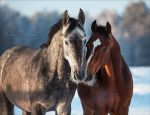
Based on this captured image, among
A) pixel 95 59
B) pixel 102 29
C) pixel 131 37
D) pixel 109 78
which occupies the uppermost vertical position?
pixel 131 37

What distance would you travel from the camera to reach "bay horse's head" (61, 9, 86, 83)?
2.97 m

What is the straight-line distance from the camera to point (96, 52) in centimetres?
324

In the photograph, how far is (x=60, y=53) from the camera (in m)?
3.36

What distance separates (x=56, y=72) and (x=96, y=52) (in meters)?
0.69

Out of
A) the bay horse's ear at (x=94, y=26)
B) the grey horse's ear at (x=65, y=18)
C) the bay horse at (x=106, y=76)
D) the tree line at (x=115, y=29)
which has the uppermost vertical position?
the tree line at (x=115, y=29)

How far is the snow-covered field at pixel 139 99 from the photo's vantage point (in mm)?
6689

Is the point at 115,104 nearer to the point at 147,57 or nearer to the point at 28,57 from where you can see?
the point at 28,57

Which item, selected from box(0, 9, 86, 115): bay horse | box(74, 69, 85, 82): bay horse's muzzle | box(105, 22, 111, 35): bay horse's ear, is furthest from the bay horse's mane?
box(74, 69, 85, 82): bay horse's muzzle

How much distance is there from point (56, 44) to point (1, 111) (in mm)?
2038

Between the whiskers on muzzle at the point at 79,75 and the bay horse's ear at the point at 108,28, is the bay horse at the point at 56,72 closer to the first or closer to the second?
the whiskers on muzzle at the point at 79,75

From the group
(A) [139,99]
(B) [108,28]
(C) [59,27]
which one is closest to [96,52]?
(B) [108,28]

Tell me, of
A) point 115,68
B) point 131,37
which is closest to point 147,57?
point 131,37

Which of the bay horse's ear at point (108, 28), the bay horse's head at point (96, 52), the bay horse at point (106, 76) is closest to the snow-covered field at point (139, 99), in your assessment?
the bay horse at point (106, 76)

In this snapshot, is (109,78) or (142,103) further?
(142,103)
